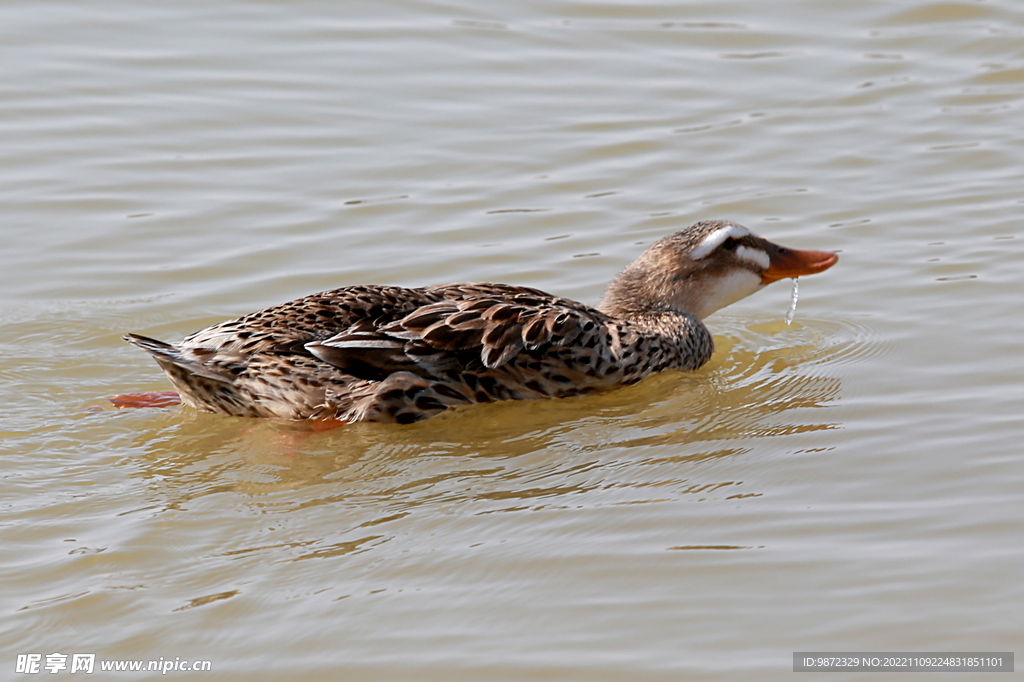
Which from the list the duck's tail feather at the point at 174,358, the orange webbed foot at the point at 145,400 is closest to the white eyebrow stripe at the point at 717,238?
the duck's tail feather at the point at 174,358

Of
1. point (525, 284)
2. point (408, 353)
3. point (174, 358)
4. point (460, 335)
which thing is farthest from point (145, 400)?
point (525, 284)

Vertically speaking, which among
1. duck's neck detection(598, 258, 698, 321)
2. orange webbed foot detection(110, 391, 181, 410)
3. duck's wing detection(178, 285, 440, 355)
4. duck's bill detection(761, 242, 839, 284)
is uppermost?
duck's wing detection(178, 285, 440, 355)

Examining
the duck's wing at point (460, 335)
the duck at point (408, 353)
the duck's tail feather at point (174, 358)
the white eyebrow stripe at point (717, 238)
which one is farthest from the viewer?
the white eyebrow stripe at point (717, 238)

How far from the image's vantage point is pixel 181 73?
43.8 feet

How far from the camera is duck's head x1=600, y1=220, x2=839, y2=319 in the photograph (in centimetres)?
912

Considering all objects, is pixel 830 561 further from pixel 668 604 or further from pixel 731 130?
pixel 731 130

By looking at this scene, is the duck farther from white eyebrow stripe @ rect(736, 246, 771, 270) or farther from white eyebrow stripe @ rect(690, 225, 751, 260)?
white eyebrow stripe @ rect(736, 246, 771, 270)

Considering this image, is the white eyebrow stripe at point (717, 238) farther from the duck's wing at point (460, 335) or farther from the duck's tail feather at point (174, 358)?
the duck's tail feather at point (174, 358)

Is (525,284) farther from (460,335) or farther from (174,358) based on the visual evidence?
(174,358)

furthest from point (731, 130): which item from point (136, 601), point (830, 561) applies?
point (136, 601)

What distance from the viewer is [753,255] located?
9164mm

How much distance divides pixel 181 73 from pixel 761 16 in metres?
6.07

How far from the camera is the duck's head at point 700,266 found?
29.9 feet

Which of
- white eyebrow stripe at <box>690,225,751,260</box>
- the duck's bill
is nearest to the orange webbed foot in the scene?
white eyebrow stripe at <box>690,225,751,260</box>
